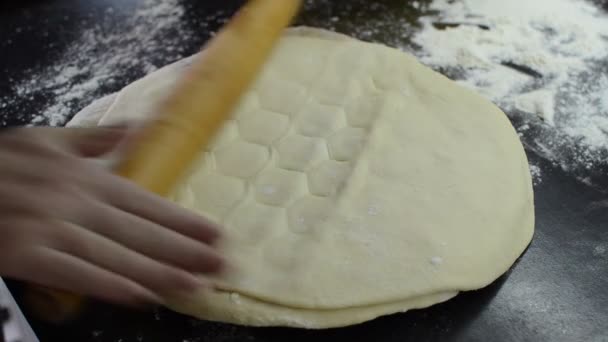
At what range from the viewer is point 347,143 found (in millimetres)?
1328

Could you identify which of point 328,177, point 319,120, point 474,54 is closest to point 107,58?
point 319,120

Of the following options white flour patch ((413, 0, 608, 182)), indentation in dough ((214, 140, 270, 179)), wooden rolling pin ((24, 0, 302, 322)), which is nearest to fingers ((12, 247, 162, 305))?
wooden rolling pin ((24, 0, 302, 322))

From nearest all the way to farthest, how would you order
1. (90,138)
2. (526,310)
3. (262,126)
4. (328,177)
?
(90,138)
(526,310)
(328,177)
(262,126)

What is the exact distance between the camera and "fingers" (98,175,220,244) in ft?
2.73

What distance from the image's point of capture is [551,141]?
1.49 meters

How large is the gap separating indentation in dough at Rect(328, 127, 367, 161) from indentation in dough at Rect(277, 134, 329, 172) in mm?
22

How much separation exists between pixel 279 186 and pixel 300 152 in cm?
11

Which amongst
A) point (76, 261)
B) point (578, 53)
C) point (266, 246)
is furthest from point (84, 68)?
point (578, 53)

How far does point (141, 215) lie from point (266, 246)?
31 cm

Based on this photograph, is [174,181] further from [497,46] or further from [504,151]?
[497,46]

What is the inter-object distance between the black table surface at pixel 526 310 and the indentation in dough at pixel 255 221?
0.56ft

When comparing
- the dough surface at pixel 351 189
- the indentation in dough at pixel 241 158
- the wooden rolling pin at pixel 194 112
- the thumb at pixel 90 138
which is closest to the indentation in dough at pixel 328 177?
the dough surface at pixel 351 189

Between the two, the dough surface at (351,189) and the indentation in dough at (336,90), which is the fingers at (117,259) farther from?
the indentation in dough at (336,90)

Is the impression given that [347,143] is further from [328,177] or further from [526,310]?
[526,310]
